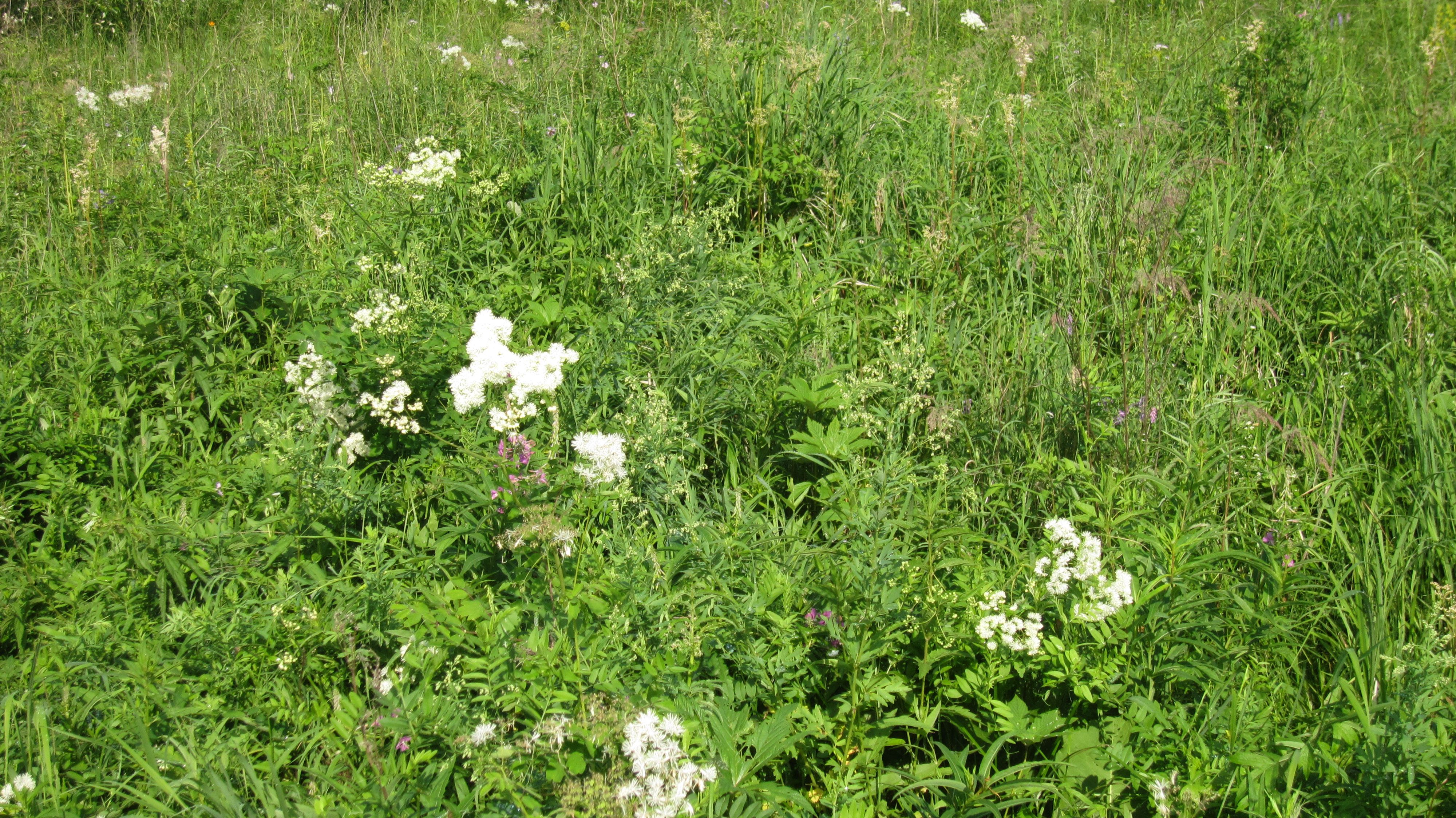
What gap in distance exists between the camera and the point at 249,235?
360 cm

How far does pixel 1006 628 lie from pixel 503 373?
1406mm

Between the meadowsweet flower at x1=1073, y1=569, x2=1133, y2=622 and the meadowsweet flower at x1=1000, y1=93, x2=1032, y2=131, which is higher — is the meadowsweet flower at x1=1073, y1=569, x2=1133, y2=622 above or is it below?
below

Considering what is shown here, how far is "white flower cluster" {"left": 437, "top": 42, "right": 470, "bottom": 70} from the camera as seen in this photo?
508cm

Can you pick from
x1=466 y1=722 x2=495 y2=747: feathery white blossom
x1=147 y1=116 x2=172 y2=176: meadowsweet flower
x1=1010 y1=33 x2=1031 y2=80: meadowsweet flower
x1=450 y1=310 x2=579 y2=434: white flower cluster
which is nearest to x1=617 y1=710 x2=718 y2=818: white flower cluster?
x1=466 y1=722 x2=495 y2=747: feathery white blossom

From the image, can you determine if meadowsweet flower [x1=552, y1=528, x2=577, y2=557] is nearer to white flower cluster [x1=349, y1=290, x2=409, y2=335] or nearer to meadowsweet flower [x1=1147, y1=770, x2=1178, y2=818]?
white flower cluster [x1=349, y1=290, x2=409, y2=335]

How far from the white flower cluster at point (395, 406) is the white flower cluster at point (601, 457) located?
0.67 metres

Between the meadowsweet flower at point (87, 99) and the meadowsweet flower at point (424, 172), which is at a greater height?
the meadowsweet flower at point (424, 172)

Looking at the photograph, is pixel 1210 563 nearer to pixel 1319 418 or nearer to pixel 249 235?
pixel 1319 418

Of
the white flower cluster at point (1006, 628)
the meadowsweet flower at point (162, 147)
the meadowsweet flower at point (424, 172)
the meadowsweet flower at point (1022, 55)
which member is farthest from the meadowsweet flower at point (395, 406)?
the meadowsweet flower at point (1022, 55)

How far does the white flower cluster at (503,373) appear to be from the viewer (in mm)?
2268

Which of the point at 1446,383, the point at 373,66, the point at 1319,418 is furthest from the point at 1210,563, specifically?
the point at 373,66

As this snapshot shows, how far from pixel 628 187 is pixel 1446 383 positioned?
3.16 m

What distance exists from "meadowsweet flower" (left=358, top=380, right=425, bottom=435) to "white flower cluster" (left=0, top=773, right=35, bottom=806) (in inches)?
44.0

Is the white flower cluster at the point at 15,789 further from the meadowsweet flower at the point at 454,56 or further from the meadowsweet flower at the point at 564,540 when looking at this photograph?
the meadowsweet flower at the point at 454,56
